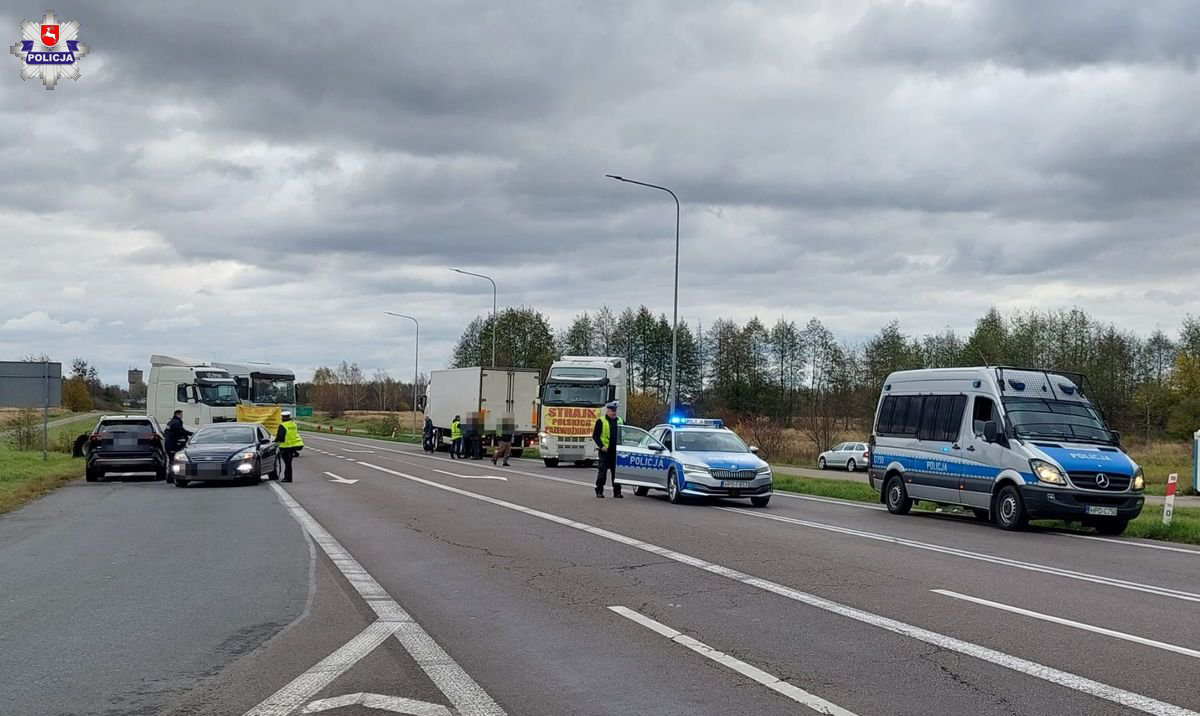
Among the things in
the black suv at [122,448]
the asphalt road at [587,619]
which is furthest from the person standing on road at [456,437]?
the asphalt road at [587,619]

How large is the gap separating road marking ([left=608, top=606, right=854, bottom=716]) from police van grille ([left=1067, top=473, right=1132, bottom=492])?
32.7ft

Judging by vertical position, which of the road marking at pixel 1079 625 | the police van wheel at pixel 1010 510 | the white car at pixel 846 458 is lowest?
the white car at pixel 846 458

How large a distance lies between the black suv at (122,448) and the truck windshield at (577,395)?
14494 mm

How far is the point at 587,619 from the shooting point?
29.2 ft

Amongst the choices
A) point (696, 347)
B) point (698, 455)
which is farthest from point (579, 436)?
point (696, 347)

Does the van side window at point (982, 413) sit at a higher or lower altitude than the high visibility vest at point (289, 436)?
higher

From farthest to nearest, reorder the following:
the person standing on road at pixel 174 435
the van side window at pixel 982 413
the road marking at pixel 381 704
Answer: the person standing on road at pixel 174 435 → the van side window at pixel 982 413 → the road marking at pixel 381 704

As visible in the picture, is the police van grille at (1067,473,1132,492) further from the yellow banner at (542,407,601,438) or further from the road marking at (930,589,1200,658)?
the yellow banner at (542,407,601,438)

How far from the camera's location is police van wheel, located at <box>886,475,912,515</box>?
20.2 metres

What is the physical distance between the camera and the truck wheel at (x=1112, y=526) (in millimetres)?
16906

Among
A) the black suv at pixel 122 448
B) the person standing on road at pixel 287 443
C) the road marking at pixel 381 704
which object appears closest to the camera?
the road marking at pixel 381 704

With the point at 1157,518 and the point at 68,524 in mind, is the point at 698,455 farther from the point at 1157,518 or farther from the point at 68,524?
the point at 68,524

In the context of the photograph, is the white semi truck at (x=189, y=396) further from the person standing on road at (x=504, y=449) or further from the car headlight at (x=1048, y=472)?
the car headlight at (x=1048, y=472)

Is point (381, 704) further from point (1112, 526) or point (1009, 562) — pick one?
point (1112, 526)
